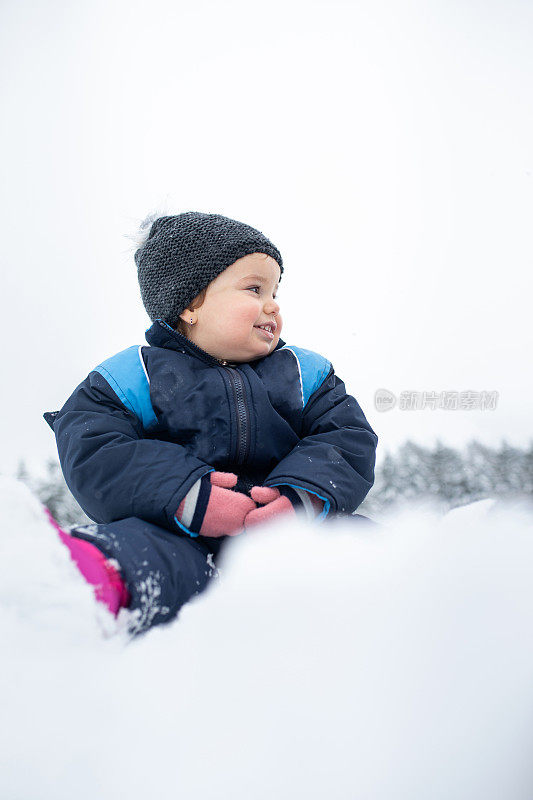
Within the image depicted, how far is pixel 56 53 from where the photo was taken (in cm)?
201

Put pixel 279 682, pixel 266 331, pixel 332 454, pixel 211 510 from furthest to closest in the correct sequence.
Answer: pixel 266 331, pixel 332 454, pixel 211 510, pixel 279 682

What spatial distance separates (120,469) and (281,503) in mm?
244

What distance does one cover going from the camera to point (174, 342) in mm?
1005

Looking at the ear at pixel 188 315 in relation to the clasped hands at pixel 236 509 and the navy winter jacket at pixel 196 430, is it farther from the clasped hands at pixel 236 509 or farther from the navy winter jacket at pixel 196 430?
the clasped hands at pixel 236 509

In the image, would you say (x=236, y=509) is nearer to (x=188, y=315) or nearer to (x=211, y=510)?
(x=211, y=510)

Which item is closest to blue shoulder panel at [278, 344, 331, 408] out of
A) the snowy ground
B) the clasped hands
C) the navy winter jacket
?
the navy winter jacket

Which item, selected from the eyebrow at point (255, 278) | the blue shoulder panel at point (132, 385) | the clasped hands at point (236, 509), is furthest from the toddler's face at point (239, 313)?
the clasped hands at point (236, 509)

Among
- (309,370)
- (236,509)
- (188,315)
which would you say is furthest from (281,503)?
(188,315)

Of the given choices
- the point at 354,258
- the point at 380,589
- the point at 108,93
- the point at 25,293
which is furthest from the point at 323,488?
the point at 108,93

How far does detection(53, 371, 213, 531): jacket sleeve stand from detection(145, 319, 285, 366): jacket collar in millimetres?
181

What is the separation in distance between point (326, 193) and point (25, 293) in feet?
3.98

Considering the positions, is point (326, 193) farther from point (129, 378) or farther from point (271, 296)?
point (129, 378)

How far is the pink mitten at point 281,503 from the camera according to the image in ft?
2.63

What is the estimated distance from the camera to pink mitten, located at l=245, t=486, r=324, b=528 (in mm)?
801
